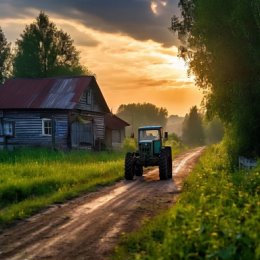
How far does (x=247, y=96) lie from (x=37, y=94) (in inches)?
831

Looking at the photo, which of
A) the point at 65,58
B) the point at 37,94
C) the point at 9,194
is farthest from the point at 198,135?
the point at 9,194

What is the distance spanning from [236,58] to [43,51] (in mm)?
41475

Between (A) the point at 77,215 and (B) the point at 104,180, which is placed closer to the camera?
(A) the point at 77,215

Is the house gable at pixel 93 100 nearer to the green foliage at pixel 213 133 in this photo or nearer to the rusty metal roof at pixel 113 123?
the rusty metal roof at pixel 113 123

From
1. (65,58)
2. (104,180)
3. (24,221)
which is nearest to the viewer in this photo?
(24,221)

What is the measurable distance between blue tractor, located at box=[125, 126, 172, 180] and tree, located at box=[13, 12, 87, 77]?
37.3m

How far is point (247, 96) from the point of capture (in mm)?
17719

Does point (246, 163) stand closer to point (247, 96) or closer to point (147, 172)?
point (247, 96)

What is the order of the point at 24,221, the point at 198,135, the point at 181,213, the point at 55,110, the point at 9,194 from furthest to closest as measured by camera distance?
the point at 198,135, the point at 55,110, the point at 9,194, the point at 24,221, the point at 181,213

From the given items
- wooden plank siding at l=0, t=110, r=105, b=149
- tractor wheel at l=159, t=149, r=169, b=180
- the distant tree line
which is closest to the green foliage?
the distant tree line

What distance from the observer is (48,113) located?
33.8 m

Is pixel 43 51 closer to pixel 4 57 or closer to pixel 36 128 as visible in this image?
pixel 4 57

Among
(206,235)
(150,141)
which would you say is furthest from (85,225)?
(150,141)

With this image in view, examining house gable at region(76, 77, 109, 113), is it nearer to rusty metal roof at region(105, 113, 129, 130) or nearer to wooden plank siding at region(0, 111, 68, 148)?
wooden plank siding at region(0, 111, 68, 148)
